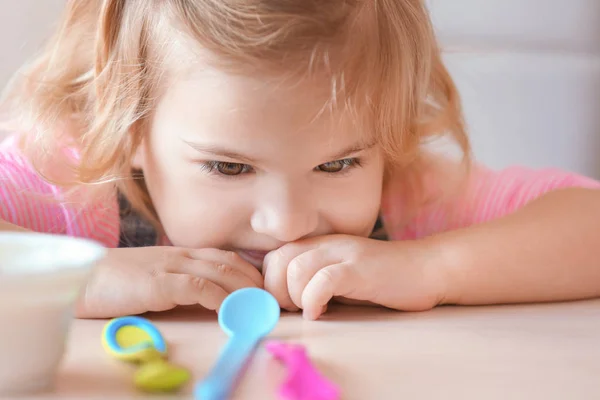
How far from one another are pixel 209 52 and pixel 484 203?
0.49 meters

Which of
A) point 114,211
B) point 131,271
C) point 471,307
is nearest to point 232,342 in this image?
point 131,271

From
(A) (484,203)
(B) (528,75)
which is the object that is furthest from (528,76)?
(A) (484,203)

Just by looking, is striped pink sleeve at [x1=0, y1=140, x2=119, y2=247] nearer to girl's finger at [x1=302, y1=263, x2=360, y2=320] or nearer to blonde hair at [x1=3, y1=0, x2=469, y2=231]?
blonde hair at [x1=3, y1=0, x2=469, y2=231]

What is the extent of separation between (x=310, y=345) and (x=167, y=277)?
0.16 m

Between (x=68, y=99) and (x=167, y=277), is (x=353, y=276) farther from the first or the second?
(x=68, y=99)

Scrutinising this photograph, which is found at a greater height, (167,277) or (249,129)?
(249,129)

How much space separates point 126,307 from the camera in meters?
0.71

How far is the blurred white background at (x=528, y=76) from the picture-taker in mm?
1472

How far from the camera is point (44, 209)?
3.11 ft

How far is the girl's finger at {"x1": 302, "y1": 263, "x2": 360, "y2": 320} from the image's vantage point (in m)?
0.72

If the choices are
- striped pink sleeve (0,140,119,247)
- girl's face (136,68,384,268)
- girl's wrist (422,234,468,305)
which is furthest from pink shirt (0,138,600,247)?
girl's wrist (422,234,468,305)

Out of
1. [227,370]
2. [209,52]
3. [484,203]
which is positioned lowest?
[484,203]

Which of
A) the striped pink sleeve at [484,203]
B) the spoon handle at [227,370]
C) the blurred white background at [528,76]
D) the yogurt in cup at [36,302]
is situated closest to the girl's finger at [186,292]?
the spoon handle at [227,370]

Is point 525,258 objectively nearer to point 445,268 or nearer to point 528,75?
point 445,268
